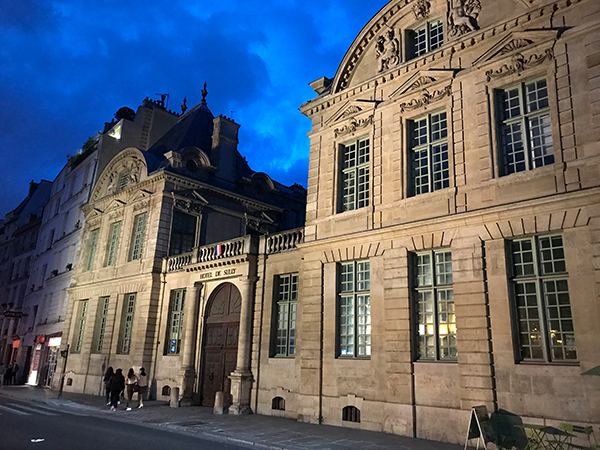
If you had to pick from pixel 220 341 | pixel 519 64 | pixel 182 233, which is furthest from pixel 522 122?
pixel 182 233

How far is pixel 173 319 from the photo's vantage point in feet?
67.5

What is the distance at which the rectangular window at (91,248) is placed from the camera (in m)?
26.8

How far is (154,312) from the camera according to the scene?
21016 mm

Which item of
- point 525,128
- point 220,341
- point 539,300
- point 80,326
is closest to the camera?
point 539,300

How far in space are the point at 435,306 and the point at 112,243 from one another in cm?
1948

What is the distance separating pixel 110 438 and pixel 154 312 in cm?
1139

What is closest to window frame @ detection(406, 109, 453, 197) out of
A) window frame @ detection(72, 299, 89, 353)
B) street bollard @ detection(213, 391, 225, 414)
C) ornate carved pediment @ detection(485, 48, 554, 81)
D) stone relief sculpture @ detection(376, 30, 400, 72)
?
ornate carved pediment @ detection(485, 48, 554, 81)

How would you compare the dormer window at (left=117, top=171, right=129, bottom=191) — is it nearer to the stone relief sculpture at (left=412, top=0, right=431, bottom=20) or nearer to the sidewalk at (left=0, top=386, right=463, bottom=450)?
the sidewalk at (left=0, top=386, right=463, bottom=450)

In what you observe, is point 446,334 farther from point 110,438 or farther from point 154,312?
point 154,312

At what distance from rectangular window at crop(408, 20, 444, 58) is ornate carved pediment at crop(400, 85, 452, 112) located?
5.11 ft

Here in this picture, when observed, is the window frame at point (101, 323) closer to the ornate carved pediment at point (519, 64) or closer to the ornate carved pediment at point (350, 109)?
the ornate carved pediment at point (350, 109)

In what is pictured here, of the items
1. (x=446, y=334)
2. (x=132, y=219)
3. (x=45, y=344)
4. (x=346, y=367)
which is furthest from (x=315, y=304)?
(x=45, y=344)

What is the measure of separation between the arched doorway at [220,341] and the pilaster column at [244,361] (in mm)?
994

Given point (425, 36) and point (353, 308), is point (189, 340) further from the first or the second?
point (425, 36)
